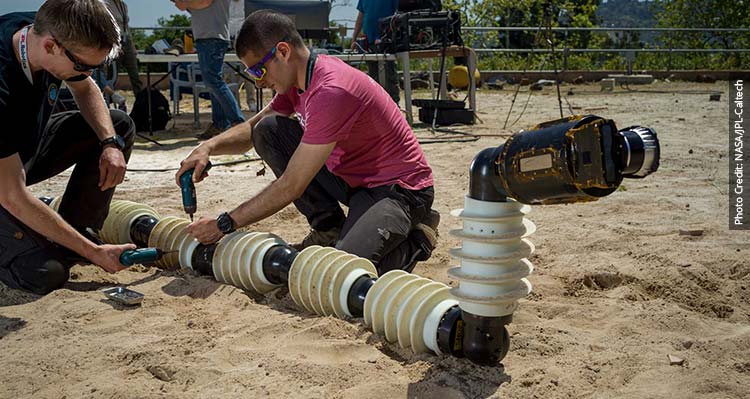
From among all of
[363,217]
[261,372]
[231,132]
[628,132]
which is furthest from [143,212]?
[628,132]

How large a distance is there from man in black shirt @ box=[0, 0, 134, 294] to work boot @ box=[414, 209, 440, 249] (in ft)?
4.46

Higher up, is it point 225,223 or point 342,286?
point 225,223

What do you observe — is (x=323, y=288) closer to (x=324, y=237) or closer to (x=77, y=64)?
(x=324, y=237)

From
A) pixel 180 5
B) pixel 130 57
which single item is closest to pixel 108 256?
pixel 180 5

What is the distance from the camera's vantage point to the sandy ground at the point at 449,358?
221 centimetres

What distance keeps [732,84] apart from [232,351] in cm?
1482

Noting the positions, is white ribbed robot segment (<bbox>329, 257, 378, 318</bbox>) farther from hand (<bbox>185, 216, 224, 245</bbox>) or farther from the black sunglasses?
the black sunglasses

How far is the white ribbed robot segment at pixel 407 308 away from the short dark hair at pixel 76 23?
1.42 meters

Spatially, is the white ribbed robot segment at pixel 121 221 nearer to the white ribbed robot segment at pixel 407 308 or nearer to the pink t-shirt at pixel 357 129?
the pink t-shirt at pixel 357 129

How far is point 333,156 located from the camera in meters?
3.51

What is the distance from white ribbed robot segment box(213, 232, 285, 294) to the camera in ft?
10.2

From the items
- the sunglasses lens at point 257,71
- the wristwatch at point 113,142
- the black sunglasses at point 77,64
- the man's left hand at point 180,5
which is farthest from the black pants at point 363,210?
the man's left hand at point 180,5

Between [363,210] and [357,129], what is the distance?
37 centimetres

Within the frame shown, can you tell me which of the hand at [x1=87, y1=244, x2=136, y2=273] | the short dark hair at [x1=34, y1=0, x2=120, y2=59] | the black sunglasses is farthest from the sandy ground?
the short dark hair at [x1=34, y1=0, x2=120, y2=59]
